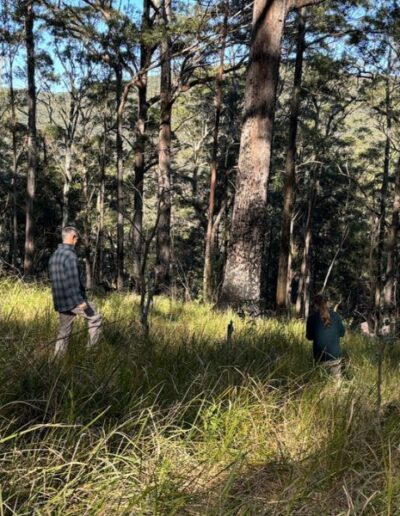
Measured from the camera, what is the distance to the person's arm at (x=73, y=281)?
546cm

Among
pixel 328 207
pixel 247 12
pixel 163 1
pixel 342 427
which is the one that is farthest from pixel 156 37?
pixel 328 207

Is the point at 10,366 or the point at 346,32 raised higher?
the point at 346,32

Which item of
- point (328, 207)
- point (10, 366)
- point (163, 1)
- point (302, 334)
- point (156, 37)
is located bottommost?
point (302, 334)

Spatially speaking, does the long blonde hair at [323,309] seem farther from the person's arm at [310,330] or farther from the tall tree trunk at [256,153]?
the tall tree trunk at [256,153]

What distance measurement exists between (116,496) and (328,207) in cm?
4043

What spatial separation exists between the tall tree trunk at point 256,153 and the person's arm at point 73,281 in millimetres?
3587

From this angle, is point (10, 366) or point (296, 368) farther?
point (296, 368)

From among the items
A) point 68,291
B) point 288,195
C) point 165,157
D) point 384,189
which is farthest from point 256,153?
point 384,189

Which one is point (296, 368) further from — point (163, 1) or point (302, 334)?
point (163, 1)

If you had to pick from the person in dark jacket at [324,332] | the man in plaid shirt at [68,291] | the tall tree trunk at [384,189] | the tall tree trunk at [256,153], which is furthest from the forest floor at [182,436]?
the tall tree trunk at [384,189]

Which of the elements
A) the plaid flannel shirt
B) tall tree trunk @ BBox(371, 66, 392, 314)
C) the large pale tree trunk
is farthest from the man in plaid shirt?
tall tree trunk @ BBox(371, 66, 392, 314)

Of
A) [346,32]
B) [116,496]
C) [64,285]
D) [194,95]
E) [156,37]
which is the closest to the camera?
[116,496]

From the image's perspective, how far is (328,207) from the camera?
4116 centimetres

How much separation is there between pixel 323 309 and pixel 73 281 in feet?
9.58
